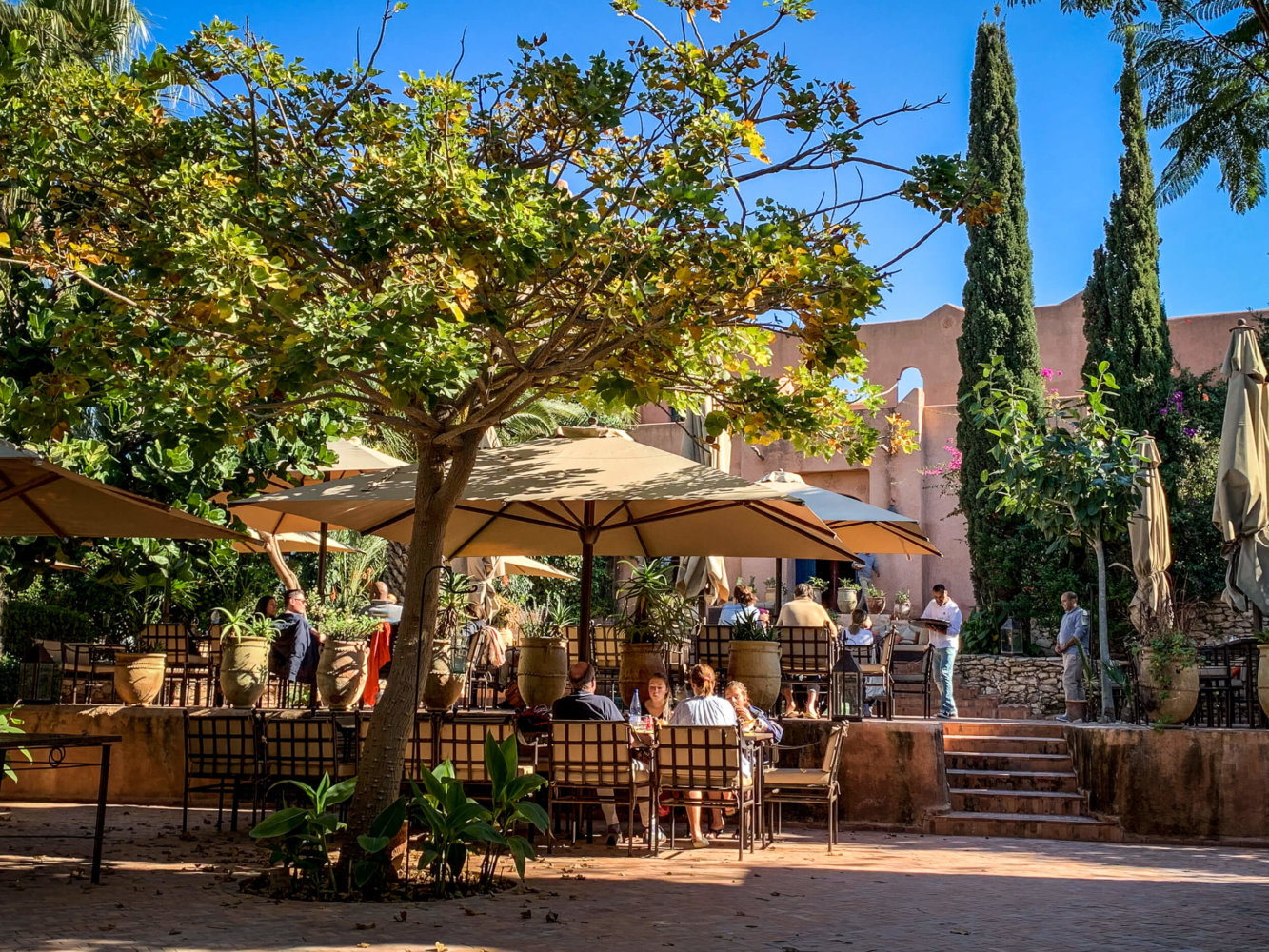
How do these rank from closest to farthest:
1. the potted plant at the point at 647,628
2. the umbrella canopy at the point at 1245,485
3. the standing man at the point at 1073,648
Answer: the potted plant at the point at 647,628
the umbrella canopy at the point at 1245,485
the standing man at the point at 1073,648

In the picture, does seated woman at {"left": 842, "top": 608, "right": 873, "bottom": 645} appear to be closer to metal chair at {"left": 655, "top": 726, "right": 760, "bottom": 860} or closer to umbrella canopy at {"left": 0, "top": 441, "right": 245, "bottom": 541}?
metal chair at {"left": 655, "top": 726, "right": 760, "bottom": 860}

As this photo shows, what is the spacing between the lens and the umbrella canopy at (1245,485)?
40.4 feet

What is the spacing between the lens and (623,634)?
33.6 ft

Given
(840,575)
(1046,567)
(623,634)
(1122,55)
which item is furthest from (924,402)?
(623,634)

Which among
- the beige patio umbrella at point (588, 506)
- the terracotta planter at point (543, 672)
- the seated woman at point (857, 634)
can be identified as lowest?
the terracotta planter at point (543, 672)

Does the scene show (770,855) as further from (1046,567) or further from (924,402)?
(924,402)

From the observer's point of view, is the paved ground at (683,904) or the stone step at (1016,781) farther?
the stone step at (1016,781)

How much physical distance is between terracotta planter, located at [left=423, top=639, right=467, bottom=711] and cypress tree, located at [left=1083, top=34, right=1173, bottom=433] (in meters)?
13.3

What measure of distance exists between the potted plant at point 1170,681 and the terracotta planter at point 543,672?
5.48m

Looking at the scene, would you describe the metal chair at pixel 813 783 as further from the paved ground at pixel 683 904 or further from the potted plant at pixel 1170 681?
the potted plant at pixel 1170 681

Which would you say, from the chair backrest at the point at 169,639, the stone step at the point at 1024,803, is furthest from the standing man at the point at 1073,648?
the chair backrest at the point at 169,639

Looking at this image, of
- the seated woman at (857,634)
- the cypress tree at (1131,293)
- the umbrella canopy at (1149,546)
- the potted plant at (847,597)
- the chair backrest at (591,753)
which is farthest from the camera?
the potted plant at (847,597)

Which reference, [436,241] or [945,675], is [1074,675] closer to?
[945,675]

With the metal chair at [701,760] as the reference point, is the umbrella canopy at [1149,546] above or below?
above
